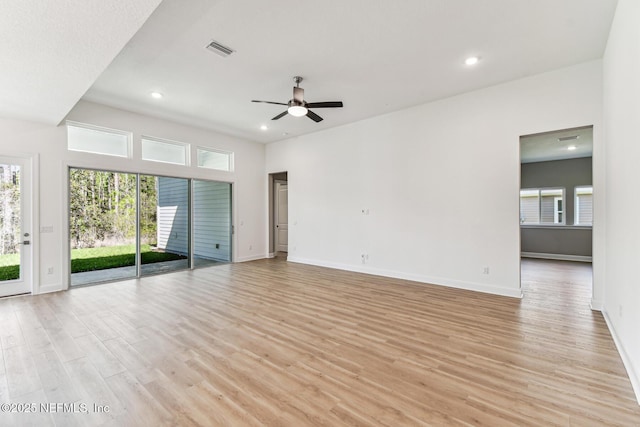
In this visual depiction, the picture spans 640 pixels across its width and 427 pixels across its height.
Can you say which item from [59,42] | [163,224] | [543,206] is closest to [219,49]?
[59,42]

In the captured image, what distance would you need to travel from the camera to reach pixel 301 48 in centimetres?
344

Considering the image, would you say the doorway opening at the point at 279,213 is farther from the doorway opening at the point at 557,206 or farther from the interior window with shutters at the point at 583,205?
the interior window with shutters at the point at 583,205

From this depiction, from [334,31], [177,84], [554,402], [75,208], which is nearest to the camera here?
[554,402]

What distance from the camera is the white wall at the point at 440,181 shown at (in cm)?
416

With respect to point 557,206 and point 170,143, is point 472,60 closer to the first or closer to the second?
point 170,143

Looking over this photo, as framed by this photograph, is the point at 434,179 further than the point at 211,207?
No

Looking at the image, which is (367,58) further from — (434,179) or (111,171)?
(111,171)

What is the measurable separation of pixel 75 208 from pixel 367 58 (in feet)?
18.1

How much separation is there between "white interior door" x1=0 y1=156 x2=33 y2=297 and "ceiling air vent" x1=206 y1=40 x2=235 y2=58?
12.2 ft

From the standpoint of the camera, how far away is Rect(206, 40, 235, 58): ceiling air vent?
3.31 metres

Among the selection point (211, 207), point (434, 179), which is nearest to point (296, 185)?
point (211, 207)

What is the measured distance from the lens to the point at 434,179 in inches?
201

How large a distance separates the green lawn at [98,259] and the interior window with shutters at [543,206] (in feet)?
33.7

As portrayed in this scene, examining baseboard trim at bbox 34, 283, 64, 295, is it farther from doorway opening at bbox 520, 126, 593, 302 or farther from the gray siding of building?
doorway opening at bbox 520, 126, 593, 302
